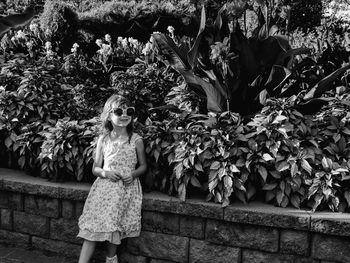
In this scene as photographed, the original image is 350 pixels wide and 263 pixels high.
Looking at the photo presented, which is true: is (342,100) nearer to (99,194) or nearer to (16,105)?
(99,194)

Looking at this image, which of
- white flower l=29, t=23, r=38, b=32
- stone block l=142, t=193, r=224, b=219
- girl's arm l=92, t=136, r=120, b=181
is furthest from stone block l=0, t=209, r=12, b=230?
white flower l=29, t=23, r=38, b=32

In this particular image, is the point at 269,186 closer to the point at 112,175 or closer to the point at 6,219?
the point at 112,175

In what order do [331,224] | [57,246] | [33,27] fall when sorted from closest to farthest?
[331,224] → [57,246] → [33,27]

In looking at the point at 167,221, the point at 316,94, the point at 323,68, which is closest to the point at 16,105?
the point at 167,221

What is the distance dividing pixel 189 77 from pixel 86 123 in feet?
3.32

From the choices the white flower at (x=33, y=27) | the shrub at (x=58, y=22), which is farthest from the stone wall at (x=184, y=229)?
the shrub at (x=58, y=22)

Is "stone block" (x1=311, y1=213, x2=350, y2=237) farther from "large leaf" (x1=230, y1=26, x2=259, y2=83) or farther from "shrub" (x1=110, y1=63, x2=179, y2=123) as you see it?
"shrub" (x1=110, y1=63, x2=179, y2=123)

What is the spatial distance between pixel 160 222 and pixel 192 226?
244mm

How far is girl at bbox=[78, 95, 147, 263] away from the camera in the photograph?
3.17 metres

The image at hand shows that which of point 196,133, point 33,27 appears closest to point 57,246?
point 196,133

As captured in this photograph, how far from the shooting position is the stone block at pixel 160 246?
10.8 feet

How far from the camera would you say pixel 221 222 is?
10.4 ft

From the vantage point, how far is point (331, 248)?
2.99 meters

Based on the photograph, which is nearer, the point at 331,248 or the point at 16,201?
the point at 331,248
